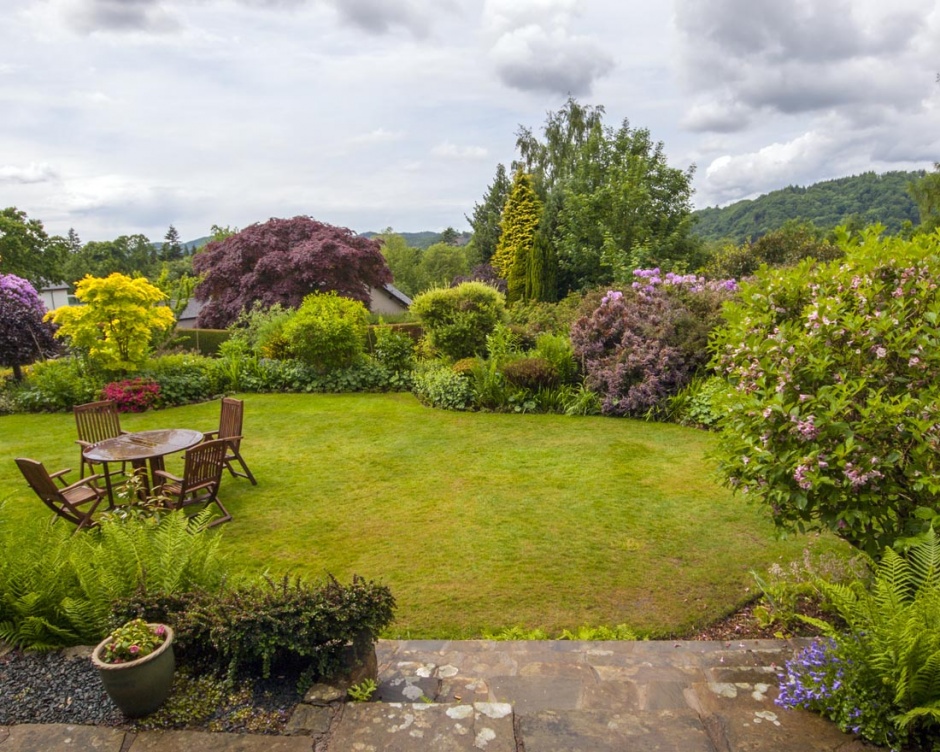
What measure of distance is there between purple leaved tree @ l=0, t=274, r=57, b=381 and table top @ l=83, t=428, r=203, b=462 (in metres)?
7.59

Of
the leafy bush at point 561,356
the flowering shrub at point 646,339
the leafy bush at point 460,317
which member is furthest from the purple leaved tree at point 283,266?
the flowering shrub at point 646,339

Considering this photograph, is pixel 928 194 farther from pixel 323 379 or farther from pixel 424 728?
pixel 424 728

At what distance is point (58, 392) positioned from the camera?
10648 mm

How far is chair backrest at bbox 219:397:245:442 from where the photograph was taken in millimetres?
6452

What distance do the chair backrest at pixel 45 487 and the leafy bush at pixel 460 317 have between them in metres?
7.49

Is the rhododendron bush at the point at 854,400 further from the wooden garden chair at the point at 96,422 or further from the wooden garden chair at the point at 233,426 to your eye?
the wooden garden chair at the point at 96,422

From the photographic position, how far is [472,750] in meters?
2.18

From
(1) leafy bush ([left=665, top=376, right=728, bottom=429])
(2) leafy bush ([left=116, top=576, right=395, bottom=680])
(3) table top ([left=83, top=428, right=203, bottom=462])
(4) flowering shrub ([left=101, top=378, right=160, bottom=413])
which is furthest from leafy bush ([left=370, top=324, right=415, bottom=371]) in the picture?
(2) leafy bush ([left=116, top=576, right=395, bottom=680])

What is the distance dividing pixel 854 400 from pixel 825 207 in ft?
148

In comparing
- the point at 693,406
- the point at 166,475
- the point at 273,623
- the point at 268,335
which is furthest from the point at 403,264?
the point at 273,623

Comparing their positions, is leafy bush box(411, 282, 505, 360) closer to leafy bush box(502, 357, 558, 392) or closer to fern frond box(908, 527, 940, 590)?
leafy bush box(502, 357, 558, 392)

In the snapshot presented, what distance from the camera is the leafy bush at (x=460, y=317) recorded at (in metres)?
11.8

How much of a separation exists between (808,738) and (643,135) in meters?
21.5

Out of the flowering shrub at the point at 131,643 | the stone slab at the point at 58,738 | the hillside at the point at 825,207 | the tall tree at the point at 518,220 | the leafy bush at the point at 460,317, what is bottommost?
the stone slab at the point at 58,738
